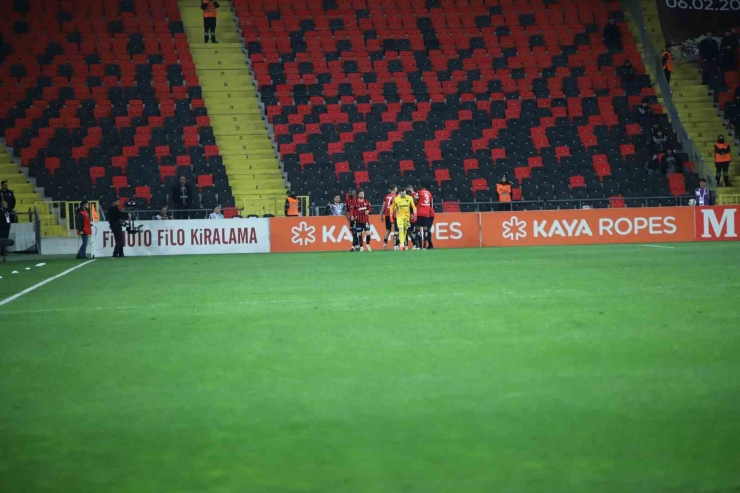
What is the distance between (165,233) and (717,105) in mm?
24039

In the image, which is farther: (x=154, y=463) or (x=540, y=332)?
(x=540, y=332)

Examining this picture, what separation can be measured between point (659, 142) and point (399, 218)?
13.5 metres

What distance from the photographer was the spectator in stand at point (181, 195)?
103 feet

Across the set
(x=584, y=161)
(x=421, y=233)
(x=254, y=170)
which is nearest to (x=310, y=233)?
(x=421, y=233)

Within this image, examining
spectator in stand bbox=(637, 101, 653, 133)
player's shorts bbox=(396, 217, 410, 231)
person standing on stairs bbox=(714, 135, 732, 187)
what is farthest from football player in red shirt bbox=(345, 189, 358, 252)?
spectator in stand bbox=(637, 101, 653, 133)

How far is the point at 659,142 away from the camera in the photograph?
1422 inches

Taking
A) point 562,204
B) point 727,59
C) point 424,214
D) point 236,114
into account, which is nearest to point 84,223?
point 424,214

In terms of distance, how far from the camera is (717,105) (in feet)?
131

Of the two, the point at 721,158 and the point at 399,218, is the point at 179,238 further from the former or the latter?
the point at 721,158

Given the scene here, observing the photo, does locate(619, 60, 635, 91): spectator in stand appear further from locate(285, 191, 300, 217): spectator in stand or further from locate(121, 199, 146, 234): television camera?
locate(121, 199, 146, 234): television camera

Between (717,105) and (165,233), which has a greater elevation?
(717,105)

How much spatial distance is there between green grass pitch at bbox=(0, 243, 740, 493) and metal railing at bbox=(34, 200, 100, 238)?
717 inches

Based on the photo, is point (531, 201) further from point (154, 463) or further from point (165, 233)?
point (154, 463)

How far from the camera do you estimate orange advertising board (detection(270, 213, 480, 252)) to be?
1164 inches
